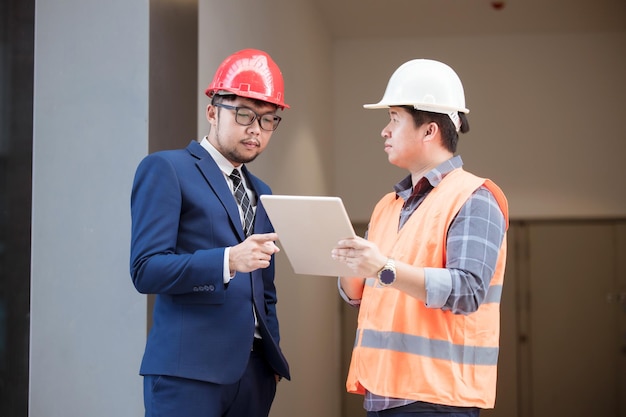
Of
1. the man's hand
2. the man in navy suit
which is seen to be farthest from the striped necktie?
the man's hand

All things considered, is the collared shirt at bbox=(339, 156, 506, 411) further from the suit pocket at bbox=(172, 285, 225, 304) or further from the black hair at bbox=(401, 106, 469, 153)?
the suit pocket at bbox=(172, 285, 225, 304)

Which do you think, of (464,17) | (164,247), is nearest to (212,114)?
(164,247)

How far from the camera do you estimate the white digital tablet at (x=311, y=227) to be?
5.49 ft

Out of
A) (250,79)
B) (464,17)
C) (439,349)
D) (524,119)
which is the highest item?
(464,17)

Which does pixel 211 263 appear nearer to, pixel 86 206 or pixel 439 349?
pixel 439 349

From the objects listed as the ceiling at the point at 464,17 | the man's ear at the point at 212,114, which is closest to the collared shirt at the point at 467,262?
the man's ear at the point at 212,114

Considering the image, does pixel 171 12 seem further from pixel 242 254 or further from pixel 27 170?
pixel 242 254

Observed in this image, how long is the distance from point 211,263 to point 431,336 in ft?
1.83

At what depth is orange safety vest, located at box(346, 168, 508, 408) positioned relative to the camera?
1788mm

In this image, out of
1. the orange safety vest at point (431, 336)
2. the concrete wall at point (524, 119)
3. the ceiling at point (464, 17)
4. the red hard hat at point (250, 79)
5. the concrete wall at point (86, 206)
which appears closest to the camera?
the orange safety vest at point (431, 336)

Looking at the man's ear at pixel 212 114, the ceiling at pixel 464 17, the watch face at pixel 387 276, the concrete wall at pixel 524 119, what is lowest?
the watch face at pixel 387 276

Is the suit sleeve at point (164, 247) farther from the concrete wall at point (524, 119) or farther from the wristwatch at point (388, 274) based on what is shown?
the concrete wall at point (524, 119)

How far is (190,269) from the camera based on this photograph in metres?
1.83

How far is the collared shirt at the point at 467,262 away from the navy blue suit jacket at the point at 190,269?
0.40 metres
